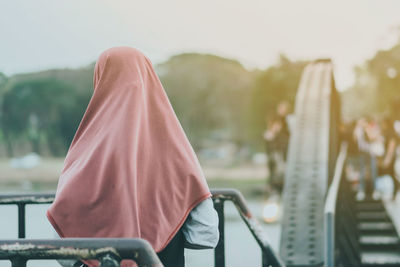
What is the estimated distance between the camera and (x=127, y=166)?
2094 mm

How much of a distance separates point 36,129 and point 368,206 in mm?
13802

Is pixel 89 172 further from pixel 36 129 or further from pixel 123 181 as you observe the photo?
pixel 36 129

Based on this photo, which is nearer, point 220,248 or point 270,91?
point 220,248

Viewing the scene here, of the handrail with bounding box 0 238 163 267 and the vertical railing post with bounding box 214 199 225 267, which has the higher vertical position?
the handrail with bounding box 0 238 163 267

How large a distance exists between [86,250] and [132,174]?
0.38m

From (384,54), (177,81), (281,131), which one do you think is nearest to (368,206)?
(281,131)

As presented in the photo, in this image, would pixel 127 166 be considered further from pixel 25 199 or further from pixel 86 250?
pixel 25 199

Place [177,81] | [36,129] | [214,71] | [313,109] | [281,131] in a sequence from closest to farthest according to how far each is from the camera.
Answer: [313,109]
[281,131]
[36,129]
[177,81]
[214,71]

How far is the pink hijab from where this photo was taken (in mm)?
2102

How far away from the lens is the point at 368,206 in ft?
32.1

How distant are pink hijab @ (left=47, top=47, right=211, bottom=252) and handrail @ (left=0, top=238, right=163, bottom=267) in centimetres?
32

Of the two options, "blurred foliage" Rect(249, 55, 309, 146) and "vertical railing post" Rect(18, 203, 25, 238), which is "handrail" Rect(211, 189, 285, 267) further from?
"blurred foliage" Rect(249, 55, 309, 146)

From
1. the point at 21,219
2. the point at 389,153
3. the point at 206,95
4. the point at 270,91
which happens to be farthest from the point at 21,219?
the point at 270,91

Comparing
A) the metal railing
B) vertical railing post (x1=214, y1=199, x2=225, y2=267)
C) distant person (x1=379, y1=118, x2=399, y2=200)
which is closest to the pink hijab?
the metal railing
